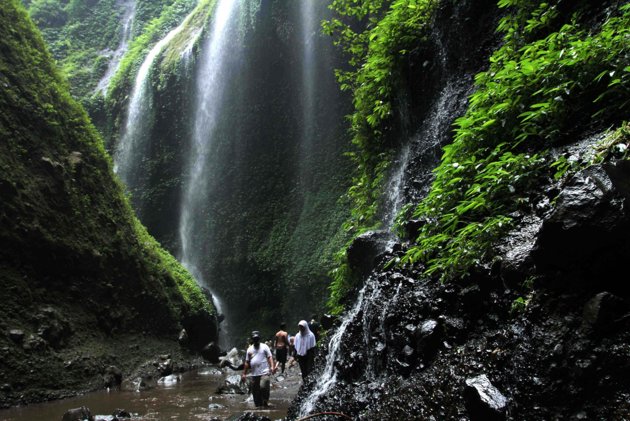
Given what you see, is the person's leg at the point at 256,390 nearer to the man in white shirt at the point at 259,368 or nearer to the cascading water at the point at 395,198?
the man in white shirt at the point at 259,368

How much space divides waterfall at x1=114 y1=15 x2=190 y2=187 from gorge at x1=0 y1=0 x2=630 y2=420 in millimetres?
129

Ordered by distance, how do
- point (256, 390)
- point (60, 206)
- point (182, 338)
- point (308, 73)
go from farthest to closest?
1. point (308, 73)
2. point (182, 338)
3. point (60, 206)
4. point (256, 390)

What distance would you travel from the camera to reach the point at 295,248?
697 inches

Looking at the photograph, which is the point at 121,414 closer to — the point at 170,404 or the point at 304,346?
the point at 170,404

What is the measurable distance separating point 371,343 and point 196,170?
61.4 feet

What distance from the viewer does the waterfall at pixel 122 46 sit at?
30108mm

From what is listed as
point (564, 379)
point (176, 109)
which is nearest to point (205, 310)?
point (176, 109)

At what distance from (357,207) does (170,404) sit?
4.99 metres

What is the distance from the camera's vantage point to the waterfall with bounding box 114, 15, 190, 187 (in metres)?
23.9

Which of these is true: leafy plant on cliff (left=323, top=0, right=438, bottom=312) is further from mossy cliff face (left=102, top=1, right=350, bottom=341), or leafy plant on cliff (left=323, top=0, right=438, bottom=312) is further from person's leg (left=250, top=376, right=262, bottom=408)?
mossy cliff face (left=102, top=1, right=350, bottom=341)

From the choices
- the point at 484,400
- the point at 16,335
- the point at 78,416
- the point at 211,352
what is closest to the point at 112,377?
the point at 16,335

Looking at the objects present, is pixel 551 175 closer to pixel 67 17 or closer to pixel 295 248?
pixel 295 248

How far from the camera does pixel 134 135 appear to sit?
948 inches

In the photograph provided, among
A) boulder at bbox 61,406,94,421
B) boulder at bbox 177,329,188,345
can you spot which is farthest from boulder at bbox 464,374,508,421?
boulder at bbox 177,329,188,345
